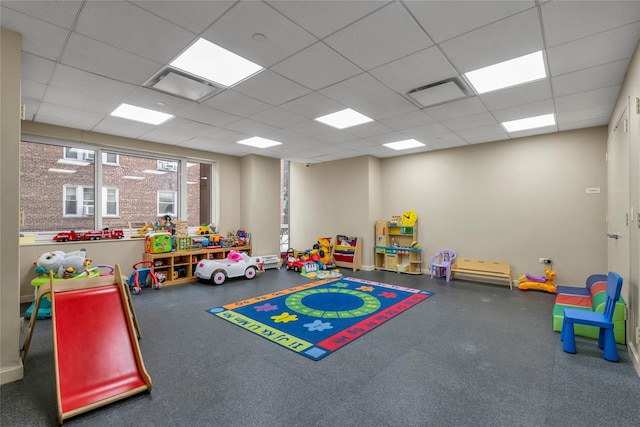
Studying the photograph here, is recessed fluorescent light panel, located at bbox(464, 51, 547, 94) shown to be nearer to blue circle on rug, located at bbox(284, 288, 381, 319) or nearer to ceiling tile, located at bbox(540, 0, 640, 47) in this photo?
ceiling tile, located at bbox(540, 0, 640, 47)

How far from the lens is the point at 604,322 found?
2566 millimetres

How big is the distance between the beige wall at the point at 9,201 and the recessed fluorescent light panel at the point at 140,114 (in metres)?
1.51

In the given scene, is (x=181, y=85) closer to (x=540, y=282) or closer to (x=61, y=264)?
(x=61, y=264)

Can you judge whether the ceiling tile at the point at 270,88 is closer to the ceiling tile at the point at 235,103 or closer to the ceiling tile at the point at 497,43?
the ceiling tile at the point at 235,103

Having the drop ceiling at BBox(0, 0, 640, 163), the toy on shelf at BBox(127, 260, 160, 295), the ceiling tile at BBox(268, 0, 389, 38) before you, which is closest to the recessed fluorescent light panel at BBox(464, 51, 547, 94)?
the drop ceiling at BBox(0, 0, 640, 163)

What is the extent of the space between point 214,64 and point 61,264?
11.1 ft

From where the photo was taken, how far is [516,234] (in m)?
5.32

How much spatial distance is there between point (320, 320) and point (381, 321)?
28.1 inches

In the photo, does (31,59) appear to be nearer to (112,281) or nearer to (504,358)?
(112,281)

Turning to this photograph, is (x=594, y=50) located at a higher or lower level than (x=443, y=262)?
higher

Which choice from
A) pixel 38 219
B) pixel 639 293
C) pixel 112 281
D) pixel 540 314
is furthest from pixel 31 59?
pixel 540 314

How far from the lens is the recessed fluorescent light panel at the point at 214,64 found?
248 centimetres

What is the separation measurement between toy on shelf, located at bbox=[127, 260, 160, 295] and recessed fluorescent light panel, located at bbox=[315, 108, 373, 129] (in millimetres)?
3770

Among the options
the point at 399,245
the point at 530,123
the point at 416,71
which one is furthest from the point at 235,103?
the point at 399,245
